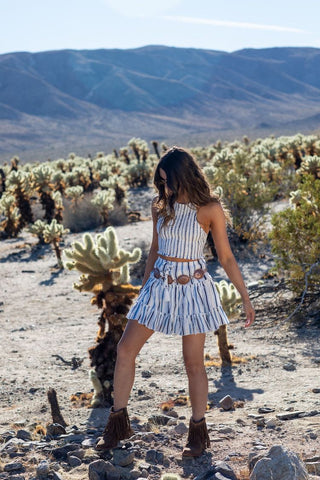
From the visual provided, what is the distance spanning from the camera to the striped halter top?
432 cm

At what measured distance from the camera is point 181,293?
4242mm

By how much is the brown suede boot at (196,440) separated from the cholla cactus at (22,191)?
15122 mm

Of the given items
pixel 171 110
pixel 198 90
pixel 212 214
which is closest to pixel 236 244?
pixel 212 214

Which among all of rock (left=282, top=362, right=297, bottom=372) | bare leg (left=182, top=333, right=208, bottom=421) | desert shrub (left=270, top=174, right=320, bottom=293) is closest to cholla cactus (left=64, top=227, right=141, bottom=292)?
rock (left=282, top=362, right=297, bottom=372)

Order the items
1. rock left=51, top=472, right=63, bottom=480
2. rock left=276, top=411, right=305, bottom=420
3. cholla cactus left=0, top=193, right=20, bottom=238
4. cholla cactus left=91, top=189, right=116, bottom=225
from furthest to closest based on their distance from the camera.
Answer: cholla cactus left=0, top=193, right=20, bottom=238, cholla cactus left=91, top=189, right=116, bottom=225, rock left=276, top=411, right=305, bottom=420, rock left=51, top=472, right=63, bottom=480

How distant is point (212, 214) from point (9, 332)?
6.58 m

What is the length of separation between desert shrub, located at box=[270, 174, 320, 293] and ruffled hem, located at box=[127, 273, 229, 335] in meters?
4.75

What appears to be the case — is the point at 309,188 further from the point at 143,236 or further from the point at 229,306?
the point at 143,236

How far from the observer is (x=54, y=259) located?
53.2ft

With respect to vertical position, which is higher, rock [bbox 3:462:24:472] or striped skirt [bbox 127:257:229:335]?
striped skirt [bbox 127:257:229:335]

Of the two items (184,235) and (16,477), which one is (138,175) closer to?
(184,235)

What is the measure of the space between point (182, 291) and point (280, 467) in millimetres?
1149

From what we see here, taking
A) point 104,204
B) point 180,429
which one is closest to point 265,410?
point 180,429

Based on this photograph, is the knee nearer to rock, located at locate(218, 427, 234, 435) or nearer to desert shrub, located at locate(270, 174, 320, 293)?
rock, located at locate(218, 427, 234, 435)
